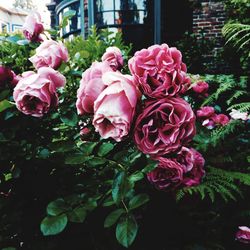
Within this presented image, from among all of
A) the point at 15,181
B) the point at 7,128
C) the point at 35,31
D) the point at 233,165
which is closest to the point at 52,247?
the point at 15,181

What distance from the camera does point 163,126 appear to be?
933 mm

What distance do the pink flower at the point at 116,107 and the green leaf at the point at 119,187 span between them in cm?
12

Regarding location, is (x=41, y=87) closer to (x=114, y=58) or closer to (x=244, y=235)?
(x=114, y=58)

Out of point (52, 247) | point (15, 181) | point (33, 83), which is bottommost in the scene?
point (52, 247)

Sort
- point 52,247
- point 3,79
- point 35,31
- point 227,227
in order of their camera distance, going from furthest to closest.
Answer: point 227,227 → point 35,31 → point 3,79 → point 52,247

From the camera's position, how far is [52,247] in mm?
1168

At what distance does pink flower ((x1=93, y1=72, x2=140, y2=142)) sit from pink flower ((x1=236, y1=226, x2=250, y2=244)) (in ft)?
2.88

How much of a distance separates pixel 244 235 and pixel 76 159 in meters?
0.87

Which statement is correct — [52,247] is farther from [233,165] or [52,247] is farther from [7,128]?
[233,165]

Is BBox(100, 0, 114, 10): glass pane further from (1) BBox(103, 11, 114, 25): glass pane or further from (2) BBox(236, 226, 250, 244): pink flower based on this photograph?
(2) BBox(236, 226, 250, 244): pink flower

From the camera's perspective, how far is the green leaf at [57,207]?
3.27 ft

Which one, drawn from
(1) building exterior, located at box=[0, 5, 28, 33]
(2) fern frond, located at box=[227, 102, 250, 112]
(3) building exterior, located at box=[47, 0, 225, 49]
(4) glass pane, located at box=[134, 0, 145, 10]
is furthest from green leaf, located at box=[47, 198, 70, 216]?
(1) building exterior, located at box=[0, 5, 28, 33]

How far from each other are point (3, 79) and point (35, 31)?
32cm

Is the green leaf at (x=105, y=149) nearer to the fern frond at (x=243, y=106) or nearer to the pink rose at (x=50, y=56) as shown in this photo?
the pink rose at (x=50, y=56)
